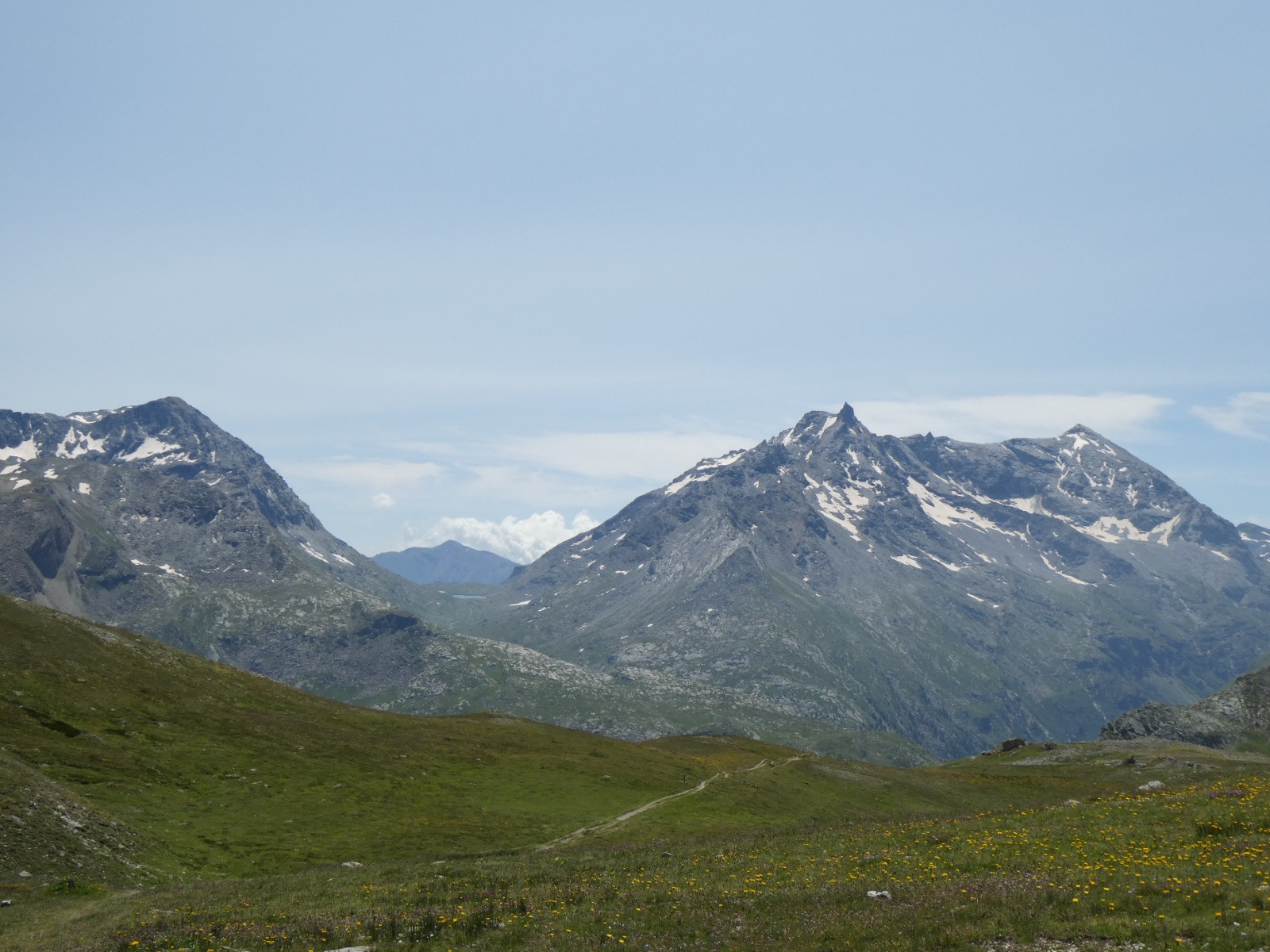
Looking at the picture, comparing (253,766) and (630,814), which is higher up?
(253,766)

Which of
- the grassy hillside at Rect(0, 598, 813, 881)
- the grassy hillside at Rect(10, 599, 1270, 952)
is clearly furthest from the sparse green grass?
the grassy hillside at Rect(0, 598, 813, 881)

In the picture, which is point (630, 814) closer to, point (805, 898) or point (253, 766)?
point (253, 766)

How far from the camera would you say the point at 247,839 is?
6091 cm

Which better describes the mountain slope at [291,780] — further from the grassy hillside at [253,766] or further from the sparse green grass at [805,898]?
the sparse green grass at [805,898]

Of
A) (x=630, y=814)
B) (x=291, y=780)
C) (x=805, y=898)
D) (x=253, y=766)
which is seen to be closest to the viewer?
(x=805, y=898)

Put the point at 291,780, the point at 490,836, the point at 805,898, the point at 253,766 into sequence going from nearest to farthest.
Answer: the point at 805,898
the point at 490,836
the point at 291,780
the point at 253,766

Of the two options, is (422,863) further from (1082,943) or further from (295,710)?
(295,710)

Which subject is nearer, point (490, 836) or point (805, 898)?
point (805, 898)

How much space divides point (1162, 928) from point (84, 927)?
35.9 meters

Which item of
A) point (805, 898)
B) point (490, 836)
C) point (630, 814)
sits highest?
point (805, 898)

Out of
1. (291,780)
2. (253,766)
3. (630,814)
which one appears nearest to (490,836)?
(630,814)

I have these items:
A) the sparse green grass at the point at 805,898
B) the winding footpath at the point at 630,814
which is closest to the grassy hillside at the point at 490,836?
the sparse green grass at the point at 805,898

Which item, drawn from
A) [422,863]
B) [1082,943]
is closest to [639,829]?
[422,863]

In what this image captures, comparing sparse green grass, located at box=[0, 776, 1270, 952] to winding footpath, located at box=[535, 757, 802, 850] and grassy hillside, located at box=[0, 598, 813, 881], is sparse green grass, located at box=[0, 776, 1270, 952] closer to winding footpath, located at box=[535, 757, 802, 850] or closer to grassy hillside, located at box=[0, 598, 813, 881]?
grassy hillside, located at box=[0, 598, 813, 881]
